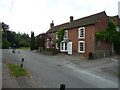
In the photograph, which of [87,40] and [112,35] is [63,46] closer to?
[87,40]

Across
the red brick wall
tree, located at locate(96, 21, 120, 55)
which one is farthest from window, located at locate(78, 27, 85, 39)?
tree, located at locate(96, 21, 120, 55)

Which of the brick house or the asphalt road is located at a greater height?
the brick house

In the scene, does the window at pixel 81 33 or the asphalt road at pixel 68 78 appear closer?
the asphalt road at pixel 68 78

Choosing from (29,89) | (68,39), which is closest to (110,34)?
(68,39)

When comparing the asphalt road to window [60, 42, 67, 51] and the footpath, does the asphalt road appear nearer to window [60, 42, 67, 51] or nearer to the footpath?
the footpath

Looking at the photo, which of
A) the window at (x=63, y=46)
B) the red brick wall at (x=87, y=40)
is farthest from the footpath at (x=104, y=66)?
the window at (x=63, y=46)

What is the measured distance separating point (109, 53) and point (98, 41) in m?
3.32

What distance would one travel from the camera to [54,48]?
40438 mm

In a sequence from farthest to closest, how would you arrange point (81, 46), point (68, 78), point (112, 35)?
point (81, 46), point (112, 35), point (68, 78)

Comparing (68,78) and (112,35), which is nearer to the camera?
(68,78)

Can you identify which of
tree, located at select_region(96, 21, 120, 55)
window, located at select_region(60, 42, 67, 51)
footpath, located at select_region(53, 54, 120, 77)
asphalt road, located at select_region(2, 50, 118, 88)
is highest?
tree, located at select_region(96, 21, 120, 55)

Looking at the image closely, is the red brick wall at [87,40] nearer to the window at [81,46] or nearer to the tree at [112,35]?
the window at [81,46]

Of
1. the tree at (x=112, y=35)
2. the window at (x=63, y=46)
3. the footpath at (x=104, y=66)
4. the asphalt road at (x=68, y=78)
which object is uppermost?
the tree at (x=112, y=35)

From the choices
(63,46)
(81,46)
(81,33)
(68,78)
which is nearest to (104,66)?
(68,78)
